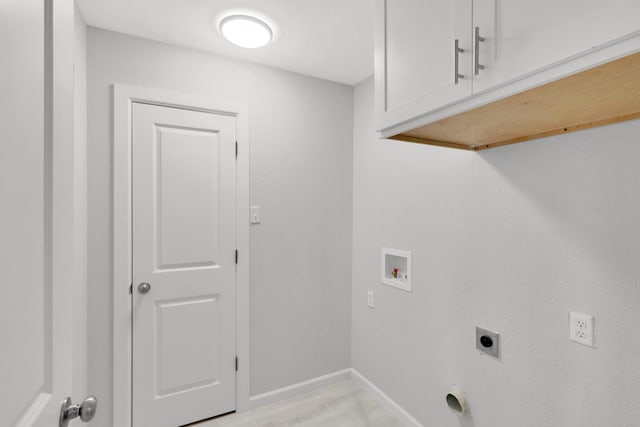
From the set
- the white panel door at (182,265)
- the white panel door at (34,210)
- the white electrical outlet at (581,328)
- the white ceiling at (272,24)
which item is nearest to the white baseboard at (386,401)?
the white panel door at (182,265)

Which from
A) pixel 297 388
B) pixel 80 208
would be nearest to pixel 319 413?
pixel 297 388

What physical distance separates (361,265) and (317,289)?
390 mm

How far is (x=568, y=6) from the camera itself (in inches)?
29.4

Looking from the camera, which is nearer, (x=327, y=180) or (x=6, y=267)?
(x=6, y=267)

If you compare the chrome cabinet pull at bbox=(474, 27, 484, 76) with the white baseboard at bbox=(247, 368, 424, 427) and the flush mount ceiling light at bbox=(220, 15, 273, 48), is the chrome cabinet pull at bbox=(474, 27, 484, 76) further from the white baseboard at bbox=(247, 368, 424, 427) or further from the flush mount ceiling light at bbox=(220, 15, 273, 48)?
the white baseboard at bbox=(247, 368, 424, 427)

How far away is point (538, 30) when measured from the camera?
2.66 feet

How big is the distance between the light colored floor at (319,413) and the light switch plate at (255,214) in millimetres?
1289

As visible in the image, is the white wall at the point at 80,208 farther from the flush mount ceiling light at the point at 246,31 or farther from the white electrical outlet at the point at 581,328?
the white electrical outlet at the point at 581,328

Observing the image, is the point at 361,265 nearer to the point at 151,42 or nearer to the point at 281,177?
the point at 281,177

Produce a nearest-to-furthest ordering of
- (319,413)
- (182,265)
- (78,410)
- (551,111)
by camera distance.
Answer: (78,410) < (551,111) < (182,265) < (319,413)

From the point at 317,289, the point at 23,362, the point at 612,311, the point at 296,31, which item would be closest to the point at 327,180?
the point at 317,289

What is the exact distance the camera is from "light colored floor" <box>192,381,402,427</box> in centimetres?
204

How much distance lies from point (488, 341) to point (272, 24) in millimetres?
1982

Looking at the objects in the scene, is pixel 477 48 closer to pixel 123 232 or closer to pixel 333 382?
pixel 123 232
